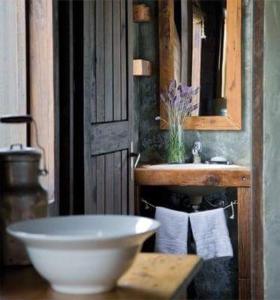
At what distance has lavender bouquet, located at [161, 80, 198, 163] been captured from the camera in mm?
3787

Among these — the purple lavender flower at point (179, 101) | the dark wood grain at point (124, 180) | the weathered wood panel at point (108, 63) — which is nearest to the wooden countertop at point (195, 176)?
the purple lavender flower at point (179, 101)

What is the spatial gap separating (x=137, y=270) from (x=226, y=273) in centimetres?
252

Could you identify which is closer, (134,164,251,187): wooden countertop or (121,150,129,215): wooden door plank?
(121,150,129,215): wooden door plank

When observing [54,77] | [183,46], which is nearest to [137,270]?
[54,77]

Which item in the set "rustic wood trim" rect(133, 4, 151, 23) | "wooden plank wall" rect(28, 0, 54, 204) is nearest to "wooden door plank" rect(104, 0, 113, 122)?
"wooden plank wall" rect(28, 0, 54, 204)

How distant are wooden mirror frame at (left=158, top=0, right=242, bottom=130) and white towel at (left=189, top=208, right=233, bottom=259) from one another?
0.60 meters

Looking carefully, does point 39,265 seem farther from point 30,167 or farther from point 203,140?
point 203,140

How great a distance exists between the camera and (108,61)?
2.62 meters

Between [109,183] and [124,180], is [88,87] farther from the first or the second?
[124,180]

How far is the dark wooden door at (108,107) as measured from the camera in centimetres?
238

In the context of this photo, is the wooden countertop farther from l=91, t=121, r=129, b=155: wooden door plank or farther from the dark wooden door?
l=91, t=121, r=129, b=155: wooden door plank

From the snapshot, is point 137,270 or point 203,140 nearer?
point 137,270

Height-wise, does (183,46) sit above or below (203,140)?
above

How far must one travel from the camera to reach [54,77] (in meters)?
2.20
